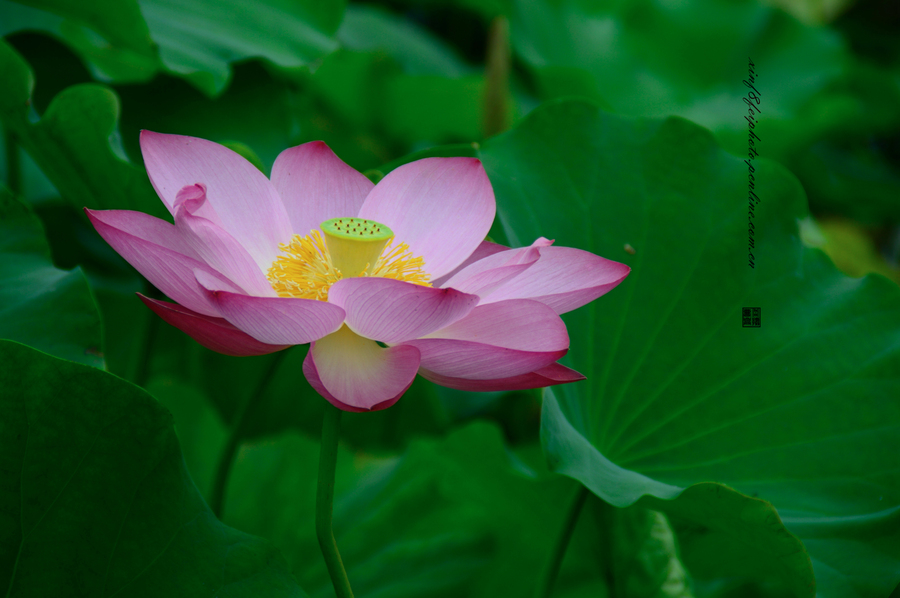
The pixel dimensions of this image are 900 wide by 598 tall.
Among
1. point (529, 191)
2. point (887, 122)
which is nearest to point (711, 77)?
point (887, 122)

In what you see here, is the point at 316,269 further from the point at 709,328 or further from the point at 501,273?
the point at 709,328

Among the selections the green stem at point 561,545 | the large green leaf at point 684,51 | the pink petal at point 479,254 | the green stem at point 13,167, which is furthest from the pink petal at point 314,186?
the large green leaf at point 684,51

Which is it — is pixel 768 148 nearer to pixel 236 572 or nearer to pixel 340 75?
pixel 340 75

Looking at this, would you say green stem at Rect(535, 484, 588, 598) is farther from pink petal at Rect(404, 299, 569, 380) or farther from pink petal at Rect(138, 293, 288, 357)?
pink petal at Rect(138, 293, 288, 357)

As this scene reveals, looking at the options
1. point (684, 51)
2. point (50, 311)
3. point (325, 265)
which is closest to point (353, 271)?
point (325, 265)

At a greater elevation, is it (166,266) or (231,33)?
(231,33)

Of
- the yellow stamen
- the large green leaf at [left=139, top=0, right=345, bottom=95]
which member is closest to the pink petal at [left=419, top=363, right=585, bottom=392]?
the yellow stamen

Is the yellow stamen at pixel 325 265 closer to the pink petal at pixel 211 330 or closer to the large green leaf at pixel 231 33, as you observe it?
the pink petal at pixel 211 330
